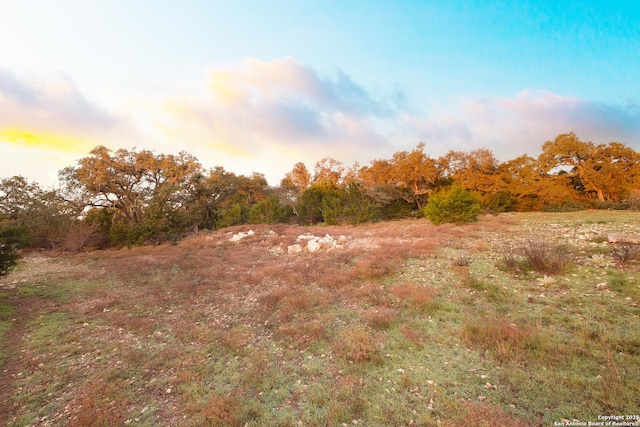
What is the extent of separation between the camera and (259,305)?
7453mm

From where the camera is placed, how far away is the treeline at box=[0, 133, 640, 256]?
69.3 feet

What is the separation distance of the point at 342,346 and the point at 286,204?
3570cm

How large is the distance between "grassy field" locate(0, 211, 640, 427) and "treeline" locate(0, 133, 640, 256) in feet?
43.2

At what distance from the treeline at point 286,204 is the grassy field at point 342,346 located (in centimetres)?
1316

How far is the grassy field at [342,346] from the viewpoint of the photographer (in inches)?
137

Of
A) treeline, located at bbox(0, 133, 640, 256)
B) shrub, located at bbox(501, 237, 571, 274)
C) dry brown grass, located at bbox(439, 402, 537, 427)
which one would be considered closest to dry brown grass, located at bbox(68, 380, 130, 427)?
dry brown grass, located at bbox(439, 402, 537, 427)

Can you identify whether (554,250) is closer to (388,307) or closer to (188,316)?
(388,307)

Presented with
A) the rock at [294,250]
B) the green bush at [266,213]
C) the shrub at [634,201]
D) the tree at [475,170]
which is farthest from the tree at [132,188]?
the shrub at [634,201]

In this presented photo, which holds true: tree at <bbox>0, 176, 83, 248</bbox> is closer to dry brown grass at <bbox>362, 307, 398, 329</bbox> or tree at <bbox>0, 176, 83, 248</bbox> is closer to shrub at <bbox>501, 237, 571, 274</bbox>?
dry brown grass at <bbox>362, 307, 398, 329</bbox>

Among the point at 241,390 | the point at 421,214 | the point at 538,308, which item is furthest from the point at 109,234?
the point at 421,214

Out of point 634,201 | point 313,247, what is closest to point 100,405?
point 313,247

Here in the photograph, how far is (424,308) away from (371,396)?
3264mm

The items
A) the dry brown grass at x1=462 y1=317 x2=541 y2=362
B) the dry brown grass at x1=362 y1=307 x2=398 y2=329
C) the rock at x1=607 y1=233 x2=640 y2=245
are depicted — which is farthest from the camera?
the rock at x1=607 y1=233 x2=640 y2=245

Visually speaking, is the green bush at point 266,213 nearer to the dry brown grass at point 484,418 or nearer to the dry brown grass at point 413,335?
the dry brown grass at point 413,335
